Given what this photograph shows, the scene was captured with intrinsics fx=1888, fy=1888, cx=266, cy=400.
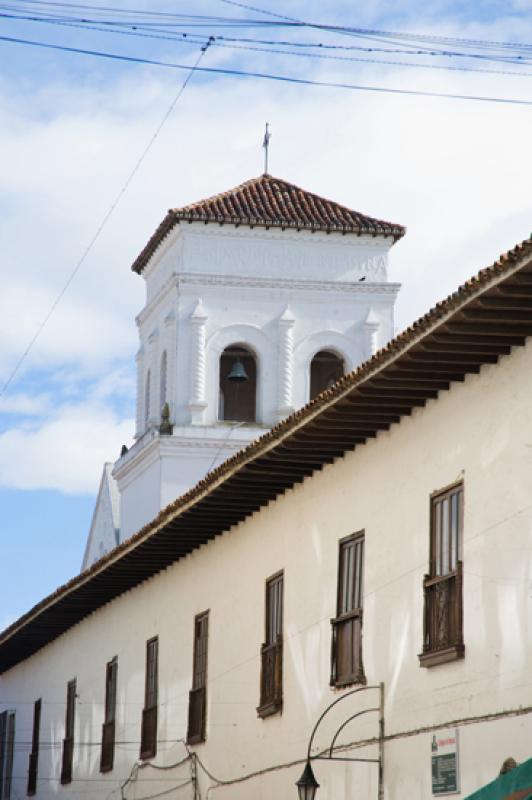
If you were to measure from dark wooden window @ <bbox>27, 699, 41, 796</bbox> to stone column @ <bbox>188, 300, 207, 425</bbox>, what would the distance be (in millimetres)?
10998

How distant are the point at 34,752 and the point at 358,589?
16.2 metres

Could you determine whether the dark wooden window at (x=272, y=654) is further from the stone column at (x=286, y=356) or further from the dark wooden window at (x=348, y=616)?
the stone column at (x=286, y=356)

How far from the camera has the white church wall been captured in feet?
41.7

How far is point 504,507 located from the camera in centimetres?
1284

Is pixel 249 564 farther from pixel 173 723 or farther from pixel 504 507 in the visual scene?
pixel 504 507

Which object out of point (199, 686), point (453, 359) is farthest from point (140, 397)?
point (453, 359)

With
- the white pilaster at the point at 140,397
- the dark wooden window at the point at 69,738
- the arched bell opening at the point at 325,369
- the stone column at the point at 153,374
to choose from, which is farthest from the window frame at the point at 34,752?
the arched bell opening at the point at 325,369

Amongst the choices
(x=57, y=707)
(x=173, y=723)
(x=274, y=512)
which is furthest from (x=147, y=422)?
(x=274, y=512)

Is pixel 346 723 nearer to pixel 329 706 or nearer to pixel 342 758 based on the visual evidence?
pixel 342 758

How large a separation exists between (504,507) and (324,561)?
4142mm

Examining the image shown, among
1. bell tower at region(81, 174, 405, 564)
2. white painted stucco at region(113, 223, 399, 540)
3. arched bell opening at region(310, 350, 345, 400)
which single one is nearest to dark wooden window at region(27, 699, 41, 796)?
bell tower at region(81, 174, 405, 564)

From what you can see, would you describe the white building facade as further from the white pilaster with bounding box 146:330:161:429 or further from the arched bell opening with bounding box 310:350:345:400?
the arched bell opening with bounding box 310:350:345:400

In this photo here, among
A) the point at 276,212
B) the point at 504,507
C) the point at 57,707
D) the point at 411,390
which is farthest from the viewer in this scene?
the point at 276,212

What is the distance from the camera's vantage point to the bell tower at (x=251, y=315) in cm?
4062
